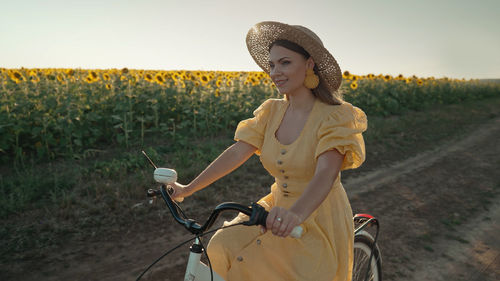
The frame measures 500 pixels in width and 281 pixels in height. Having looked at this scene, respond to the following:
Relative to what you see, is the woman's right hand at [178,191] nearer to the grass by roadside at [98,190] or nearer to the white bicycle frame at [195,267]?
the white bicycle frame at [195,267]

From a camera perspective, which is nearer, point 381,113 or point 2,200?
point 2,200

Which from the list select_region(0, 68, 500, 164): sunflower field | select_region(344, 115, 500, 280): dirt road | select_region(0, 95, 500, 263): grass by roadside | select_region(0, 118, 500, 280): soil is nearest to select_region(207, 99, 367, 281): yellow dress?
select_region(0, 95, 500, 263): grass by roadside

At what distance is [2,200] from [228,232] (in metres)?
3.62

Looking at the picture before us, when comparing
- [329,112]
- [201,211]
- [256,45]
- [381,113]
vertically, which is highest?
[256,45]

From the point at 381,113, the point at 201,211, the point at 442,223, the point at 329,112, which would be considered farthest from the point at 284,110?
the point at 381,113

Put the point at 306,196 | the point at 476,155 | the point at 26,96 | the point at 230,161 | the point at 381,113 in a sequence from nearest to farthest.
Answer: the point at 306,196 → the point at 230,161 → the point at 26,96 → the point at 476,155 → the point at 381,113

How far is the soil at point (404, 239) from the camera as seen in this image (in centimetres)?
348

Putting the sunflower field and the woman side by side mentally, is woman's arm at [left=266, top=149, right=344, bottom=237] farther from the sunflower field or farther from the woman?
the sunflower field

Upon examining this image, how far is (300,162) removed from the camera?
6.65ft

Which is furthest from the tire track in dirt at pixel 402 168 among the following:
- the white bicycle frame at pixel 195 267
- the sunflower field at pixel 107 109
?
the white bicycle frame at pixel 195 267

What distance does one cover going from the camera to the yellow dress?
1.90 meters

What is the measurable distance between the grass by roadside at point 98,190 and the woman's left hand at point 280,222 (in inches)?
80.0

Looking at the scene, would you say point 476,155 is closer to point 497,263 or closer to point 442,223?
point 442,223

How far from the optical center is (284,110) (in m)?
2.29
